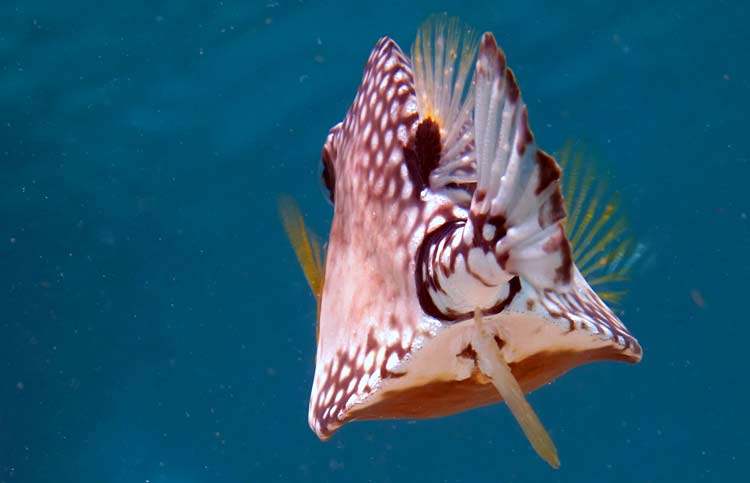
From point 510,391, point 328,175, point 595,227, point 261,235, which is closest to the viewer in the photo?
point 510,391

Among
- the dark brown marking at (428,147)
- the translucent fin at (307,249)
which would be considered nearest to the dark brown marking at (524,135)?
the dark brown marking at (428,147)

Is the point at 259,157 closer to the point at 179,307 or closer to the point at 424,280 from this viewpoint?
the point at 179,307

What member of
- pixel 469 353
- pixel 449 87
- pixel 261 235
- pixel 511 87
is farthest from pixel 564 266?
pixel 261 235

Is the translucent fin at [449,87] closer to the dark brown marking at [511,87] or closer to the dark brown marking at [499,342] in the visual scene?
the dark brown marking at [499,342]

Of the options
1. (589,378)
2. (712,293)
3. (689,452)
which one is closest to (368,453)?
(589,378)

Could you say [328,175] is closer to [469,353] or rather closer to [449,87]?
[449,87]

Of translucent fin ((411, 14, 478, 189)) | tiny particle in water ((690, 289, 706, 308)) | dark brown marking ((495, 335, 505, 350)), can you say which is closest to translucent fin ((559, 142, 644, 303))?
translucent fin ((411, 14, 478, 189))

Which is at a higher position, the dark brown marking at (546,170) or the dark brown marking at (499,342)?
the dark brown marking at (546,170)
